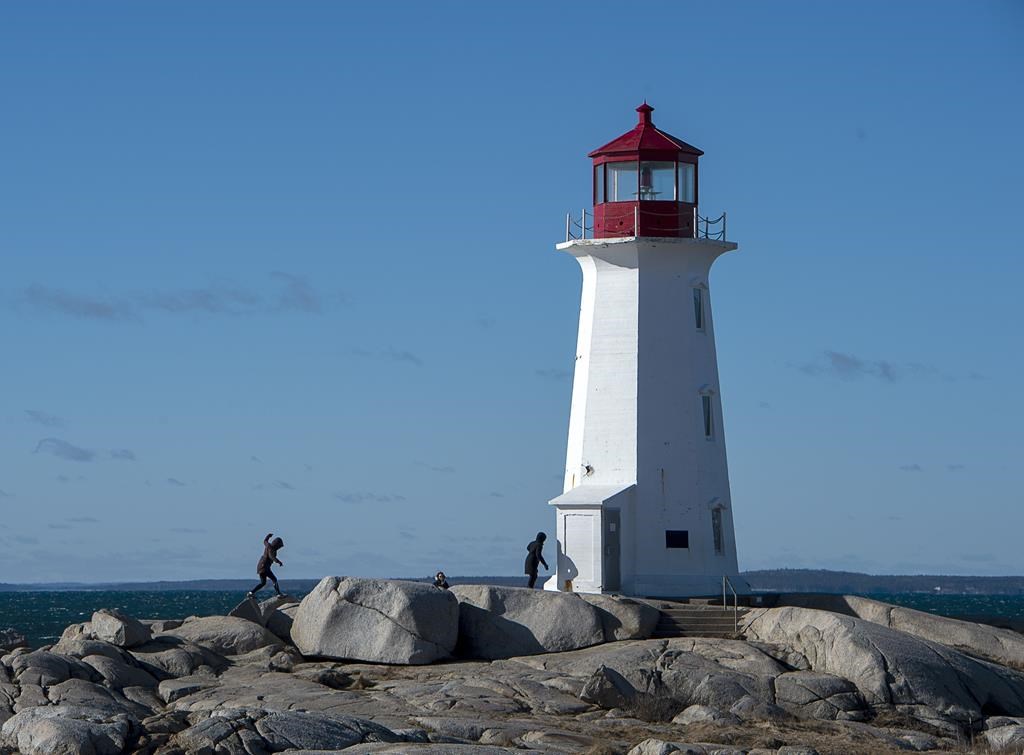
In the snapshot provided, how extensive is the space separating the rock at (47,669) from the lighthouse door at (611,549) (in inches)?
384

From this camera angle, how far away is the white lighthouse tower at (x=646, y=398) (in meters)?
29.8

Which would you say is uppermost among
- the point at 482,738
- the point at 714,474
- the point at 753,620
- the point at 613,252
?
the point at 613,252

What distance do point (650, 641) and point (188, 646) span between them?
23.4 feet

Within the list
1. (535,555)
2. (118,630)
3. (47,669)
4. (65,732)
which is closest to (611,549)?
(535,555)

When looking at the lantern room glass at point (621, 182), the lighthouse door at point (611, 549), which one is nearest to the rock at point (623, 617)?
the lighthouse door at point (611, 549)

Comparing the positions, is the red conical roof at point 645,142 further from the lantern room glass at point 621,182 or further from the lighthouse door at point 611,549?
the lighthouse door at point 611,549

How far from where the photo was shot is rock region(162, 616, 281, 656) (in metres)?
26.0

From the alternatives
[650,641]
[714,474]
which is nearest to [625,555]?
[714,474]

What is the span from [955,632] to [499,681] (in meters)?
Answer: 8.51

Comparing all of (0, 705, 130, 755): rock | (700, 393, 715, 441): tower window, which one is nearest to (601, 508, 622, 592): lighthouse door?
(700, 393, 715, 441): tower window

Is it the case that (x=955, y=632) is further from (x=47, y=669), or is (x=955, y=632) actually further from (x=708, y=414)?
(x=47, y=669)

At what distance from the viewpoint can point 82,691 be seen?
72.9 ft

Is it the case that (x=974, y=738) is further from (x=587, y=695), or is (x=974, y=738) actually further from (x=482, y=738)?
(x=482, y=738)

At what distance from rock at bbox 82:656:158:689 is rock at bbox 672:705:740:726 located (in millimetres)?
7552
